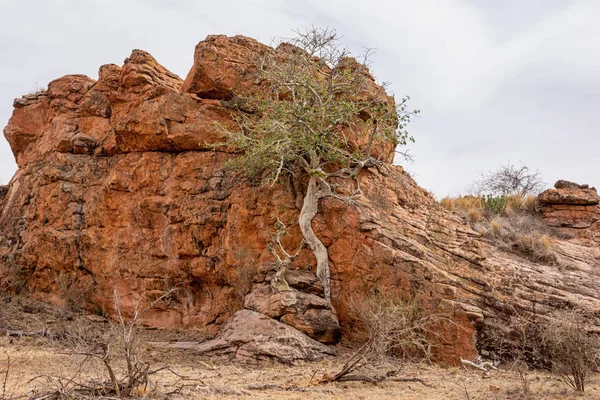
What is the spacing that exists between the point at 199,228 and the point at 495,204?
7.91 m

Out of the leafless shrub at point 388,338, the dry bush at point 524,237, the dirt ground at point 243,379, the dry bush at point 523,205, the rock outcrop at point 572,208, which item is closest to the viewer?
the dirt ground at point 243,379

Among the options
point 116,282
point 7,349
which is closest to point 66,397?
point 7,349

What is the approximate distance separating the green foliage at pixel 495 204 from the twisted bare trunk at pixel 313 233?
5793mm

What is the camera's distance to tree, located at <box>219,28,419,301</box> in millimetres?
9562

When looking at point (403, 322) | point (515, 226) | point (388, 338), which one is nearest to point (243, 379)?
point (388, 338)

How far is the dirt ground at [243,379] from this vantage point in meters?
5.73

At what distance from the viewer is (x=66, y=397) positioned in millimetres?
4852

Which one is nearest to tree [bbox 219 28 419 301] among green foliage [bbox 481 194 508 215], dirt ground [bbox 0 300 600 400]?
dirt ground [bbox 0 300 600 400]

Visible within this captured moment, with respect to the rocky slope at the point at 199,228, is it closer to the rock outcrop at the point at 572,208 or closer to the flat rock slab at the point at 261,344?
the flat rock slab at the point at 261,344

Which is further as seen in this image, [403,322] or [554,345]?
[403,322]

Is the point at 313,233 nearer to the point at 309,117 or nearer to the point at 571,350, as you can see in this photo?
the point at 309,117

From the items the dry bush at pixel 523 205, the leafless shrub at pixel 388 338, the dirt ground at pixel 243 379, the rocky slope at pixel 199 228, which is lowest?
the dirt ground at pixel 243 379

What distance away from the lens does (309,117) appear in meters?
9.65

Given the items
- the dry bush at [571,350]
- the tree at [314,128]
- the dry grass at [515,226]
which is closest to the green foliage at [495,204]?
the dry grass at [515,226]
